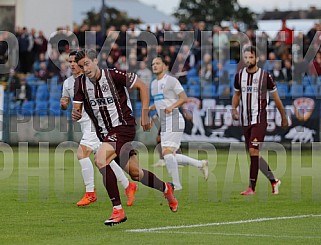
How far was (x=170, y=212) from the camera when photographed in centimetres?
1223

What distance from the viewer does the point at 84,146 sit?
14.1 metres

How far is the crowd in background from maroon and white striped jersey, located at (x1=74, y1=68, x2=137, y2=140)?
14.5 metres

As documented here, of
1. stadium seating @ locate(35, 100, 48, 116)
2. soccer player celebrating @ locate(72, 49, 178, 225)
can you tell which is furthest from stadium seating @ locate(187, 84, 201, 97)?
soccer player celebrating @ locate(72, 49, 178, 225)

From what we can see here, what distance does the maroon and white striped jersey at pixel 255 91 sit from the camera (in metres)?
15.2

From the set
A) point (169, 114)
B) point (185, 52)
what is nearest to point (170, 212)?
Result: point (169, 114)

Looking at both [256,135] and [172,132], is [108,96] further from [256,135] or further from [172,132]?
[172,132]

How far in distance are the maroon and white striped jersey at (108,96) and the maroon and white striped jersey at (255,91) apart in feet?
14.0

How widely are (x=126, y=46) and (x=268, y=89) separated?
45.4 ft

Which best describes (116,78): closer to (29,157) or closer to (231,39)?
(29,157)

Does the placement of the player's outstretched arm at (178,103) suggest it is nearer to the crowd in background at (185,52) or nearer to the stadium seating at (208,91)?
the crowd in background at (185,52)

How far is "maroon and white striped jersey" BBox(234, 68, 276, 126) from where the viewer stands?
1516cm

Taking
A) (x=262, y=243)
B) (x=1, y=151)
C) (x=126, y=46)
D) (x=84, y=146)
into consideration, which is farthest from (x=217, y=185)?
(x=126, y=46)

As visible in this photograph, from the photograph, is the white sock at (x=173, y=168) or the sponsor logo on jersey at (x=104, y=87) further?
the white sock at (x=173, y=168)

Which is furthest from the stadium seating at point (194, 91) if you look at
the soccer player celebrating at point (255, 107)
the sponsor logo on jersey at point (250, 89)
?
the sponsor logo on jersey at point (250, 89)
